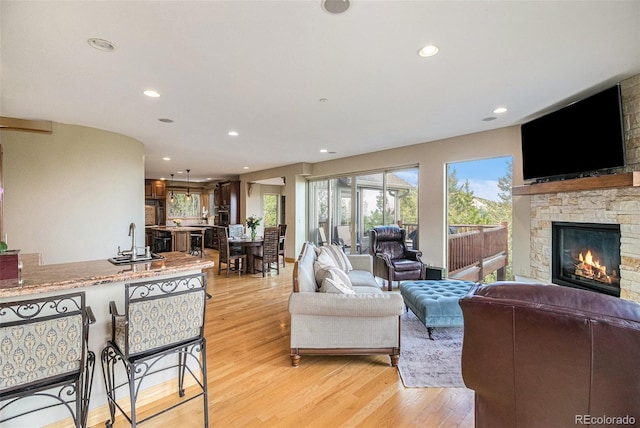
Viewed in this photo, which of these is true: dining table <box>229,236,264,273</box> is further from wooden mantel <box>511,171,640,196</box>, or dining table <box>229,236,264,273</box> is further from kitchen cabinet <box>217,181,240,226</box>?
wooden mantel <box>511,171,640,196</box>

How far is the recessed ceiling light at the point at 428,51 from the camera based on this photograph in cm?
210

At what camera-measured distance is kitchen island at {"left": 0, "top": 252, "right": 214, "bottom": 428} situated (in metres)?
1.57

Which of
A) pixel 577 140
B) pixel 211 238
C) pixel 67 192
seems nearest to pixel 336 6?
pixel 577 140

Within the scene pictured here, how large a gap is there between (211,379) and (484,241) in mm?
4718

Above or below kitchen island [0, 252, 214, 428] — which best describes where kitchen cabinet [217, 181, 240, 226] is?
above

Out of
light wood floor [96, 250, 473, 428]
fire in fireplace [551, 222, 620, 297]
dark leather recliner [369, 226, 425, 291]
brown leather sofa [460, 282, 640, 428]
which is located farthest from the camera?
dark leather recliner [369, 226, 425, 291]

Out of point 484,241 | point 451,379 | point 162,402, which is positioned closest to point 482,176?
point 484,241

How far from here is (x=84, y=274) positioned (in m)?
1.73

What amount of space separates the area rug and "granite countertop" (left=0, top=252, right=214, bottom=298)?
1.95 meters

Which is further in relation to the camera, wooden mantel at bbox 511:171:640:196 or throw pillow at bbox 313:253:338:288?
throw pillow at bbox 313:253:338:288

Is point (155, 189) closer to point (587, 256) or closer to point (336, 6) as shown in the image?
point (336, 6)

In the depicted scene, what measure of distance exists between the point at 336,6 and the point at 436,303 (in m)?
2.70

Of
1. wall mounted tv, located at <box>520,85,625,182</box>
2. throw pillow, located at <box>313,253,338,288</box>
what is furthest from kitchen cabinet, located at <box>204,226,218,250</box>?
wall mounted tv, located at <box>520,85,625,182</box>

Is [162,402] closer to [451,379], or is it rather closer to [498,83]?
[451,379]
